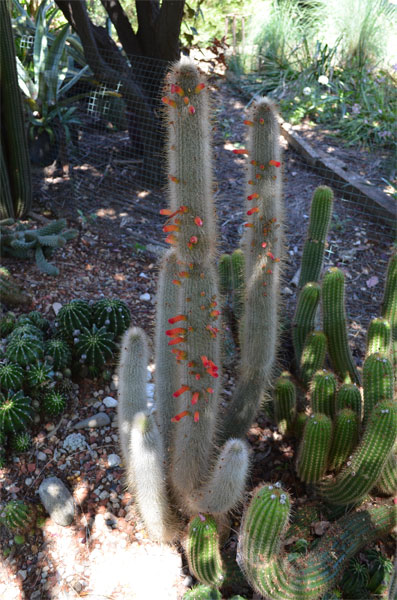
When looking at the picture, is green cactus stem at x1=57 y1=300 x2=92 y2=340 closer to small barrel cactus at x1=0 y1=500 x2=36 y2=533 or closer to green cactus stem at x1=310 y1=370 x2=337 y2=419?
small barrel cactus at x1=0 y1=500 x2=36 y2=533

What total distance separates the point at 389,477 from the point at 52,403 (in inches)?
69.8

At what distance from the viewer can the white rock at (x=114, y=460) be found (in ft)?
9.13

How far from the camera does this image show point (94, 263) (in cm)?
429

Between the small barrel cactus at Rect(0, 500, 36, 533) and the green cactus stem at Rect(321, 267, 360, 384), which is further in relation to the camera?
the green cactus stem at Rect(321, 267, 360, 384)

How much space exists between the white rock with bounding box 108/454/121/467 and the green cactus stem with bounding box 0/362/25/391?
62 centimetres

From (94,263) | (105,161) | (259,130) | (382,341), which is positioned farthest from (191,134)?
(105,161)

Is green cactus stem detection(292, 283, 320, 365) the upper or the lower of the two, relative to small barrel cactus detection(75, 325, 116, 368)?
upper

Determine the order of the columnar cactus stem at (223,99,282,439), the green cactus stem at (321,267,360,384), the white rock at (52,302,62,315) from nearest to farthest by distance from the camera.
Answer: the columnar cactus stem at (223,99,282,439) → the green cactus stem at (321,267,360,384) → the white rock at (52,302,62,315)

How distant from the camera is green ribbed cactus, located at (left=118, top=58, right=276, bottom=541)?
65.1 inches

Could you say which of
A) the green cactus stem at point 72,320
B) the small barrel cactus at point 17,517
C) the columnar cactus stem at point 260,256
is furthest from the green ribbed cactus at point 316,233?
the small barrel cactus at point 17,517

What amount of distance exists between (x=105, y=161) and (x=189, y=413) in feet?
14.2

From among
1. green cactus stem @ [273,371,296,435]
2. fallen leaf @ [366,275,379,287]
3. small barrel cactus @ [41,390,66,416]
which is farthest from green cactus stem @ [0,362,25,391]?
fallen leaf @ [366,275,379,287]

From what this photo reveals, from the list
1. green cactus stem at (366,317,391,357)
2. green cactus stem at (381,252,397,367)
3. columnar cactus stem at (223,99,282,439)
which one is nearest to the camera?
columnar cactus stem at (223,99,282,439)

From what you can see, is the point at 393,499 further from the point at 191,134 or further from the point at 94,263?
the point at 94,263
